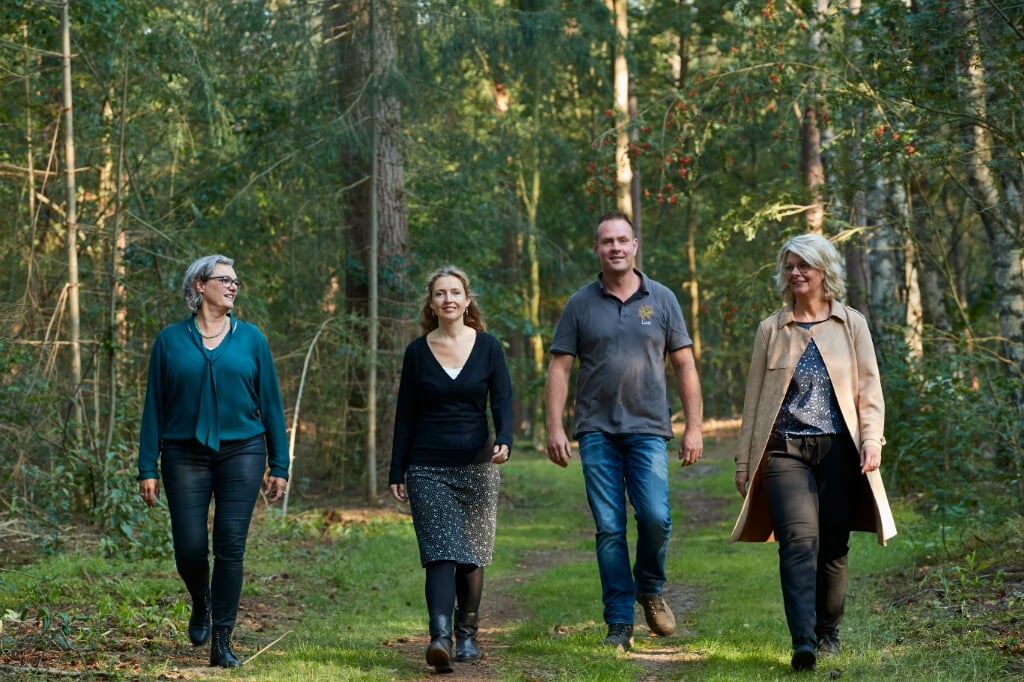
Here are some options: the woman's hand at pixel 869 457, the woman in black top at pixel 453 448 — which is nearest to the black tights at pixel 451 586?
the woman in black top at pixel 453 448

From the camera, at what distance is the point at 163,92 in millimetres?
13438

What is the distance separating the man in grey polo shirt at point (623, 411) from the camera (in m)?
7.23

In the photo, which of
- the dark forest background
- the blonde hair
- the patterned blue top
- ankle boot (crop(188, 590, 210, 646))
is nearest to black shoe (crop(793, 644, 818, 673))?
the patterned blue top

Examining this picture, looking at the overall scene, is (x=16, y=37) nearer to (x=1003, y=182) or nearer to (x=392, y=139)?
(x=392, y=139)

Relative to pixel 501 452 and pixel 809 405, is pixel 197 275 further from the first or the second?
pixel 809 405

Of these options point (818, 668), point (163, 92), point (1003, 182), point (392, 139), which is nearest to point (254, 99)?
point (392, 139)

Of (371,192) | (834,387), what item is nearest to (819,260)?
(834,387)

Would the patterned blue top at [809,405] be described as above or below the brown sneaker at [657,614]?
above

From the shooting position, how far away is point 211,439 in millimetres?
6684

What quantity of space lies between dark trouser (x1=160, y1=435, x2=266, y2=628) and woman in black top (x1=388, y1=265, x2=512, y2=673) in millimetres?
848

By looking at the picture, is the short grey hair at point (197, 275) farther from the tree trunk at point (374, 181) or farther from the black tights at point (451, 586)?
the tree trunk at point (374, 181)

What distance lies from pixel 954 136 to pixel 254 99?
9089 millimetres

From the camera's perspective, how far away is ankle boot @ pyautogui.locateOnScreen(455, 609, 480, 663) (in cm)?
704

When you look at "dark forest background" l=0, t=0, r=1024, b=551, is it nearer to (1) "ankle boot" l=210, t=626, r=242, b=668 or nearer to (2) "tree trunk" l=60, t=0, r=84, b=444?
(2) "tree trunk" l=60, t=0, r=84, b=444
